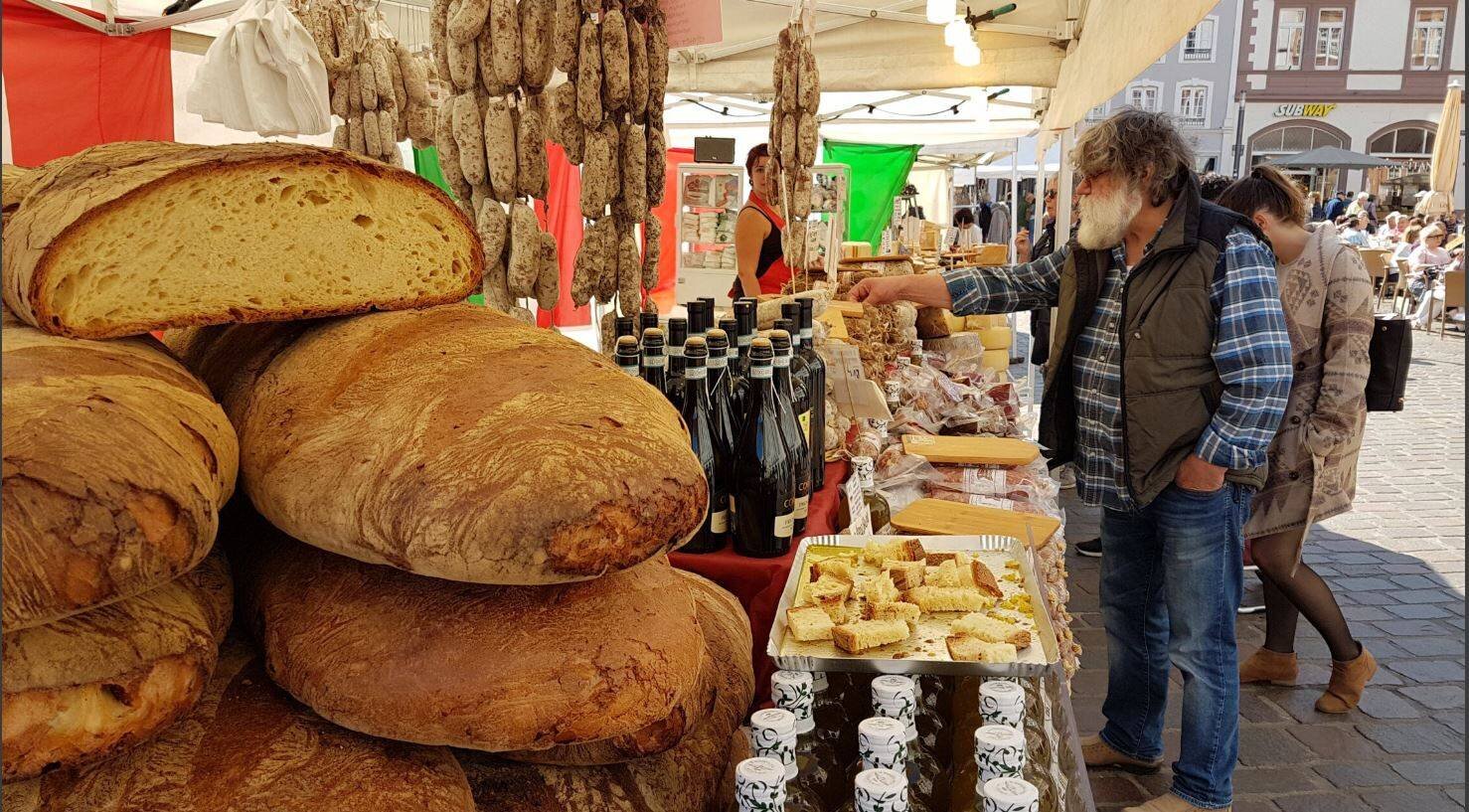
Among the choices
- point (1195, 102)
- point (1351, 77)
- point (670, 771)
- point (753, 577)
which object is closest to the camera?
point (670, 771)

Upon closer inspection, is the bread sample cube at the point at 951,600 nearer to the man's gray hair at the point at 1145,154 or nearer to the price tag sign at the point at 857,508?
the price tag sign at the point at 857,508

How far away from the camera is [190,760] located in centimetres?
100

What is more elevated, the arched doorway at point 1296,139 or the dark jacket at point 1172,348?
the arched doorway at point 1296,139

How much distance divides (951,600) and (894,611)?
0.13m

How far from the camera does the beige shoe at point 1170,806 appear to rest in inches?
117

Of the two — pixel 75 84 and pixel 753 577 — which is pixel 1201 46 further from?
pixel 753 577

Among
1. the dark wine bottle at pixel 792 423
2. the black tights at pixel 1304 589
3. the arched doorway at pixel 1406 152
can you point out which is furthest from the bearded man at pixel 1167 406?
the arched doorway at pixel 1406 152

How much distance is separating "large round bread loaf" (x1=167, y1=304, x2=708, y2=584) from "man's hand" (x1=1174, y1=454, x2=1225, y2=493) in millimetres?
2151

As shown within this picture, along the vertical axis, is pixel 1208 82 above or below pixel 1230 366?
above

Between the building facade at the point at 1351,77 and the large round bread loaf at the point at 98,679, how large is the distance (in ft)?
123

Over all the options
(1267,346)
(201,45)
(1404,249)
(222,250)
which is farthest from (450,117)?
(1404,249)

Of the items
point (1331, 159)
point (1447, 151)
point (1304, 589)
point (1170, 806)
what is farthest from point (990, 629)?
point (1331, 159)

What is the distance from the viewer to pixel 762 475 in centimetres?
213

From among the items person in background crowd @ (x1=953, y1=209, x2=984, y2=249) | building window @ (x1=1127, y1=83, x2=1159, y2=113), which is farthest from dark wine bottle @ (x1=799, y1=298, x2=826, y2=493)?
building window @ (x1=1127, y1=83, x2=1159, y2=113)
